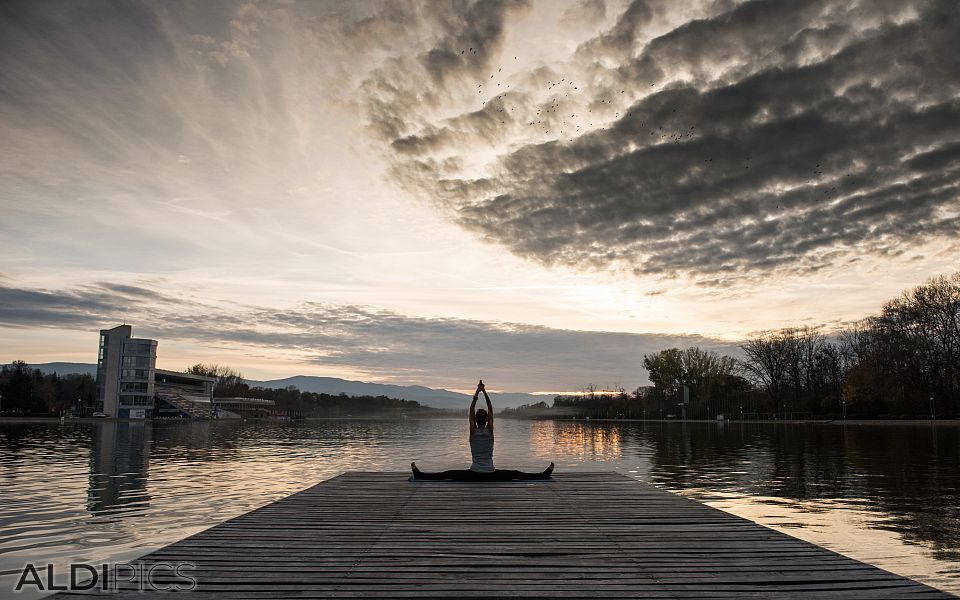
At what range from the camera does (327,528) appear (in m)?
8.95

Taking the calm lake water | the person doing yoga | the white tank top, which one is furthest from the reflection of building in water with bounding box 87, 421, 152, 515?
the white tank top

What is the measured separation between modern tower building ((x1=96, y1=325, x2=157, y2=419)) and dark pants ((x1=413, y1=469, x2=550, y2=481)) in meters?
112

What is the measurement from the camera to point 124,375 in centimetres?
10819

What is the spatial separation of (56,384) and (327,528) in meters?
168

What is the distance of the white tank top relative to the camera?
46.0ft

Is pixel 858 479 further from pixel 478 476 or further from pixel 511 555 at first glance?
pixel 511 555

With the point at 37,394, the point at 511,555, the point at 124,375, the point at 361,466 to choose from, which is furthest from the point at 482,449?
the point at 37,394

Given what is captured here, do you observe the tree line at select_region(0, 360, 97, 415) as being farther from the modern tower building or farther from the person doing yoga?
the person doing yoga

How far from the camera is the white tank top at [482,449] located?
14.0 m

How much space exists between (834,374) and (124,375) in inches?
5114

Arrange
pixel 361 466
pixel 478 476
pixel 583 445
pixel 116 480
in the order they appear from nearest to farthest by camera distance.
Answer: pixel 478 476 < pixel 116 480 < pixel 361 466 < pixel 583 445

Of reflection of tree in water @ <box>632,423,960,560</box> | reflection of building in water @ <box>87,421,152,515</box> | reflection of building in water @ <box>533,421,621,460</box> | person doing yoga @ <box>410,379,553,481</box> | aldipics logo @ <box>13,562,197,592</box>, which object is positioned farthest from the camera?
reflection of building in water @ <box>533,421,621,460</box>

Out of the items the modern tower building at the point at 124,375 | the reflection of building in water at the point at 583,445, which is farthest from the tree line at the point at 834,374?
the modern tower building at the point at 124,375

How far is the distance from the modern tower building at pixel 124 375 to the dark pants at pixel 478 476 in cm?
11166
